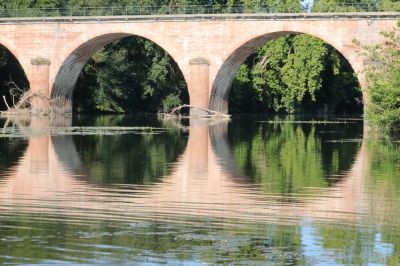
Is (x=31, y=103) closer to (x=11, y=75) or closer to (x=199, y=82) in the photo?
(x=11, y=75)

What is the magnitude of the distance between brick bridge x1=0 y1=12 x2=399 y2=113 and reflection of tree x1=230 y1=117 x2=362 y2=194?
7.28 m

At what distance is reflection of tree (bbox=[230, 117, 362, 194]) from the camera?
67.5ft

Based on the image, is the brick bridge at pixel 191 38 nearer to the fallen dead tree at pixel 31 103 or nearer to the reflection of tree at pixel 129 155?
the fallen dead tree at pixel 31 103

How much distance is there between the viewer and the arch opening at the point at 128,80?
198ft

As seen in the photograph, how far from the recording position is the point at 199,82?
5122 centimetres

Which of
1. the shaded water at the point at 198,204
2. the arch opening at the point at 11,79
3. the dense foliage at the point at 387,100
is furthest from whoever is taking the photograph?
the arch opening at the point at 11,79

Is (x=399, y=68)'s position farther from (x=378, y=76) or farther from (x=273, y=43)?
(x=273, y=43)

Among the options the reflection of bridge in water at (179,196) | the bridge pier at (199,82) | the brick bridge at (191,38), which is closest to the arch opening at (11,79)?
the brick bridge at (191,38)

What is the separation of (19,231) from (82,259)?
81.7 inches

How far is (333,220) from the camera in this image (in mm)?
14734

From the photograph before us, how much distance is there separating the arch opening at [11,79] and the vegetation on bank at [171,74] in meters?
0.06

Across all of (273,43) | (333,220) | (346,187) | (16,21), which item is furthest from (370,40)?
(333,220)

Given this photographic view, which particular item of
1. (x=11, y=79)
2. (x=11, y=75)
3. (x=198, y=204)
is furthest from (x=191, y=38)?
(x=198, y=204)

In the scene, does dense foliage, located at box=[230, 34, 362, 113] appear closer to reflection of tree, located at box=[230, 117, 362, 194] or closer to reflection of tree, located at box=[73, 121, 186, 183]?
reflection of tree, located at box=[230, 117, 362, 194]
